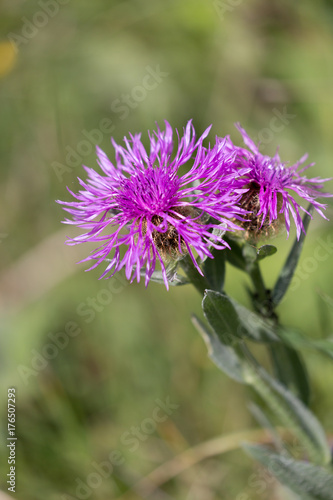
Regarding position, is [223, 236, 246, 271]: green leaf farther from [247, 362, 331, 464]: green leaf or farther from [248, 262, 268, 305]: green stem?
[247, 362, 331, 464]: green leaf

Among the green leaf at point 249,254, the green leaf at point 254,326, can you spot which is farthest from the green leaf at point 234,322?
the green leaf at point 249,254

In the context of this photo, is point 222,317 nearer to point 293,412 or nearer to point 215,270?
point 215,270

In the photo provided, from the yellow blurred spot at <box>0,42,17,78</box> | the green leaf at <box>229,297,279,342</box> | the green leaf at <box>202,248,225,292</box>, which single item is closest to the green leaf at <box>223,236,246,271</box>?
the green leaf at <box>202,248,225,292</box>

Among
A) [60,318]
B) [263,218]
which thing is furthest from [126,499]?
[263,218]

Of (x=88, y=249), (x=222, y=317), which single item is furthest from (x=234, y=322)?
(x=88, y=249)

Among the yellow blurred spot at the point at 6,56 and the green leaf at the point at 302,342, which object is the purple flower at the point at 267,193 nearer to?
the green leaf at the point at 302,342

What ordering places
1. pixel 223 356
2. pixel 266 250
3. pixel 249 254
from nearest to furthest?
1. pixel 266 250
2. pixel 249 254
3. pixel 223 356
